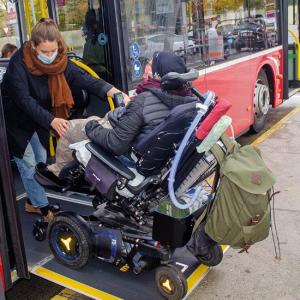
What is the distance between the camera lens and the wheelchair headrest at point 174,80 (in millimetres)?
2684

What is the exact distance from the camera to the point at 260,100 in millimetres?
6656

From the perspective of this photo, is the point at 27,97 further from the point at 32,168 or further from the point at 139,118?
the point at 139,118

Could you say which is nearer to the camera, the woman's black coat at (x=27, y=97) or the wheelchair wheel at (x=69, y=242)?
the wheelchair wheel at (x=69, y=242)

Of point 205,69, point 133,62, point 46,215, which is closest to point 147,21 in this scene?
point 133,62

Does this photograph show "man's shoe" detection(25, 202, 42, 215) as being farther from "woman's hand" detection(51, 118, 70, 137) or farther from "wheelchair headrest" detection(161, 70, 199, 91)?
"wheelchair headrest" detection(161, 70, 199, 91)

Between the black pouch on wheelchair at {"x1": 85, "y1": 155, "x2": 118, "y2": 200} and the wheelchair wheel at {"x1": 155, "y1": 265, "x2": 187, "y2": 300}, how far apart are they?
0.54 metres

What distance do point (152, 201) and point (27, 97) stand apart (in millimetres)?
1121

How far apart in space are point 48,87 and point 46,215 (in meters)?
0.98

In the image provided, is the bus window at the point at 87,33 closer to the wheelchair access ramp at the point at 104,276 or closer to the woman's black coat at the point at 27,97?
the woman's black coat at the point at 27,97

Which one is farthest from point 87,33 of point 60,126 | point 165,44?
point 60,126

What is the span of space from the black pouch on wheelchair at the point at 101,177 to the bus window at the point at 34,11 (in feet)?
7.99

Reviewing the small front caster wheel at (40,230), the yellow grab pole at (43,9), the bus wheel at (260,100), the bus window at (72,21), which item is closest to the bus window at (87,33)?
the bus window at (72,21)

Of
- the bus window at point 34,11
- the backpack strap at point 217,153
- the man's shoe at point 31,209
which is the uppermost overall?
the bus window at point 34,11

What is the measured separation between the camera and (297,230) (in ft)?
13.2
